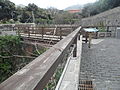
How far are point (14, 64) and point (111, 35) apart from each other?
6.45 metres

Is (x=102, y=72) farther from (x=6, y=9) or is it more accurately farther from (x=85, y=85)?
(x=6, y=9)

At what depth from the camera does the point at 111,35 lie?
30.5ft

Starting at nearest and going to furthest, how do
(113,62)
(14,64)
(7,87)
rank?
(7,87) → (113,62) → (14,64)

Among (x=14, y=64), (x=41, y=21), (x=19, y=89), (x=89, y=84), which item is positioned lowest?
(x=14, y=64)

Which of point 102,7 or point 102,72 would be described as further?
point 102,7

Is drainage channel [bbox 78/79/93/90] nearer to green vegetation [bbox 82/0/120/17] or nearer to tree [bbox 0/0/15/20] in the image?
green vegetation [bbox 82/0/120/17]

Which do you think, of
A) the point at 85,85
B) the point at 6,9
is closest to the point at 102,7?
the point at 6,9

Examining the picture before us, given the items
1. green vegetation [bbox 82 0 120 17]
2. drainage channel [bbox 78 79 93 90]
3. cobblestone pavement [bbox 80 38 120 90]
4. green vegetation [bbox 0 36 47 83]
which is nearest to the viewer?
drainage channel [bbox 78 79 93 90]

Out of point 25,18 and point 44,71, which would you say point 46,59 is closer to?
point 44,71

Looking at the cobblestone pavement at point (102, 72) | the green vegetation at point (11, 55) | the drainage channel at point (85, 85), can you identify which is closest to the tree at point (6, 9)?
the green vegetation at point (11, 55)

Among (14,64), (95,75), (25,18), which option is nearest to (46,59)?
(95,75)

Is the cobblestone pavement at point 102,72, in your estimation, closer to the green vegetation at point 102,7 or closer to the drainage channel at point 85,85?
the drainage channel at point 85,85

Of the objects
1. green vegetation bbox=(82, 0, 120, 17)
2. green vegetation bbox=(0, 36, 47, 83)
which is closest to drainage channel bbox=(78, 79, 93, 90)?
green vegetation bbox=(0, 36, 47, 83)

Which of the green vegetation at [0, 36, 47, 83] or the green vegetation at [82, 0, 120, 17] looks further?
the green vegetation at [82, 0, 120, 17]
